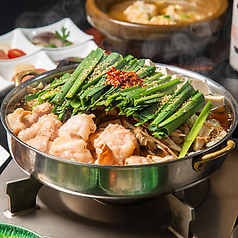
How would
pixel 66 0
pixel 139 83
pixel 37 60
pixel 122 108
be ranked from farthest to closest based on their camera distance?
pixel 66 0 → pixel 37 60 → pixel 139 83 → pixel 122 108

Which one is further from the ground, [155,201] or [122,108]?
[122,108]

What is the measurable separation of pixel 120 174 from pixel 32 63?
220 centimetres

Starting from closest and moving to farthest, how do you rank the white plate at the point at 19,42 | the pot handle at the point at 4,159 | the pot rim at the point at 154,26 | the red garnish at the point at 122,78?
the red garnish at the point at 122,78 → the pot handle at the point at 4,159 → the pot rim at the point at 154,26 → the white plate at the point at 19,42

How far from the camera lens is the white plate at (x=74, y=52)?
3.63 metres

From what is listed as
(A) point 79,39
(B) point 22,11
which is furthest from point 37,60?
(B) point 22,11

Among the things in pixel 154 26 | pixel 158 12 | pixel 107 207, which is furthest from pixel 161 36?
pixel 107 207

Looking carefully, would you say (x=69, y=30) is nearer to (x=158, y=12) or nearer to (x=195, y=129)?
(x=158, y=12)

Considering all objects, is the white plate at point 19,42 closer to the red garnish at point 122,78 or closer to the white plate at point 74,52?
the white plate at point 74,52

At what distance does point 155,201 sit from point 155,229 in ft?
0.65

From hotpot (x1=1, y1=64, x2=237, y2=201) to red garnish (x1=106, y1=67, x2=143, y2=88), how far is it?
457mm

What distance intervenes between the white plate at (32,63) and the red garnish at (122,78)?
152cm

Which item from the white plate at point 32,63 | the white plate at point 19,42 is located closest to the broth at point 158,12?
the white plate at point 32,63

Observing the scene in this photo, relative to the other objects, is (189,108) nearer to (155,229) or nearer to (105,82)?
(105,82)

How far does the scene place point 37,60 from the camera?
11.5ft
